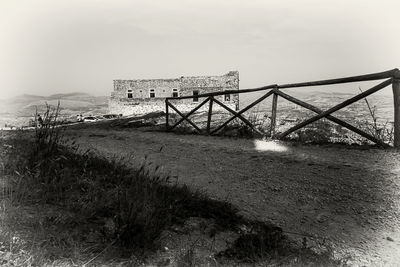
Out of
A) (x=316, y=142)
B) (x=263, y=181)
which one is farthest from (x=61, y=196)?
(x=316, y=142)

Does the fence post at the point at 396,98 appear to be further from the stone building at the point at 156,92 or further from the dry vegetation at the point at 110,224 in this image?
the stone building at the point at 156,92

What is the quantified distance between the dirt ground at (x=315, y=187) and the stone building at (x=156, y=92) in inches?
1486

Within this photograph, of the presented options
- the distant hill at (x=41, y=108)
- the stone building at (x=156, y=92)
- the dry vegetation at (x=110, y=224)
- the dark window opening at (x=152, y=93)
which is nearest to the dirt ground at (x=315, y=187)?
the dry vegetation at (x=110, y=224)

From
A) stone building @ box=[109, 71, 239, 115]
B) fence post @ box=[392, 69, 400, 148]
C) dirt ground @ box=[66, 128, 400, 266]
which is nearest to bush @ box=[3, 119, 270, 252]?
dirt ground @ box=[66, 128, 400, 266]

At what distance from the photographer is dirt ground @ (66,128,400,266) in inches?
121

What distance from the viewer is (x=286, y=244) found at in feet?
9.73

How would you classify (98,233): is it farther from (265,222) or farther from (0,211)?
(265,222)

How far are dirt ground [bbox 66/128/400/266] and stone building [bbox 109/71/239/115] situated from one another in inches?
1486

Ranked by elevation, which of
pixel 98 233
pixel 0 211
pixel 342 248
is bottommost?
pixel 342 248

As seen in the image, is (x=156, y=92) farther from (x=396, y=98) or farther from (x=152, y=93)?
(x=396, y=98)

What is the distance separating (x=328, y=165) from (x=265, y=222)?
1.87 meters

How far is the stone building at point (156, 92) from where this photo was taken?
144 ft

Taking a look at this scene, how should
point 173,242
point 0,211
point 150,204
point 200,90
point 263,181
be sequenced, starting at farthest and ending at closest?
point 200,90, point 263,181, point 150,204, point 173,242, point 0,211

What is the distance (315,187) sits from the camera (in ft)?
13.3
